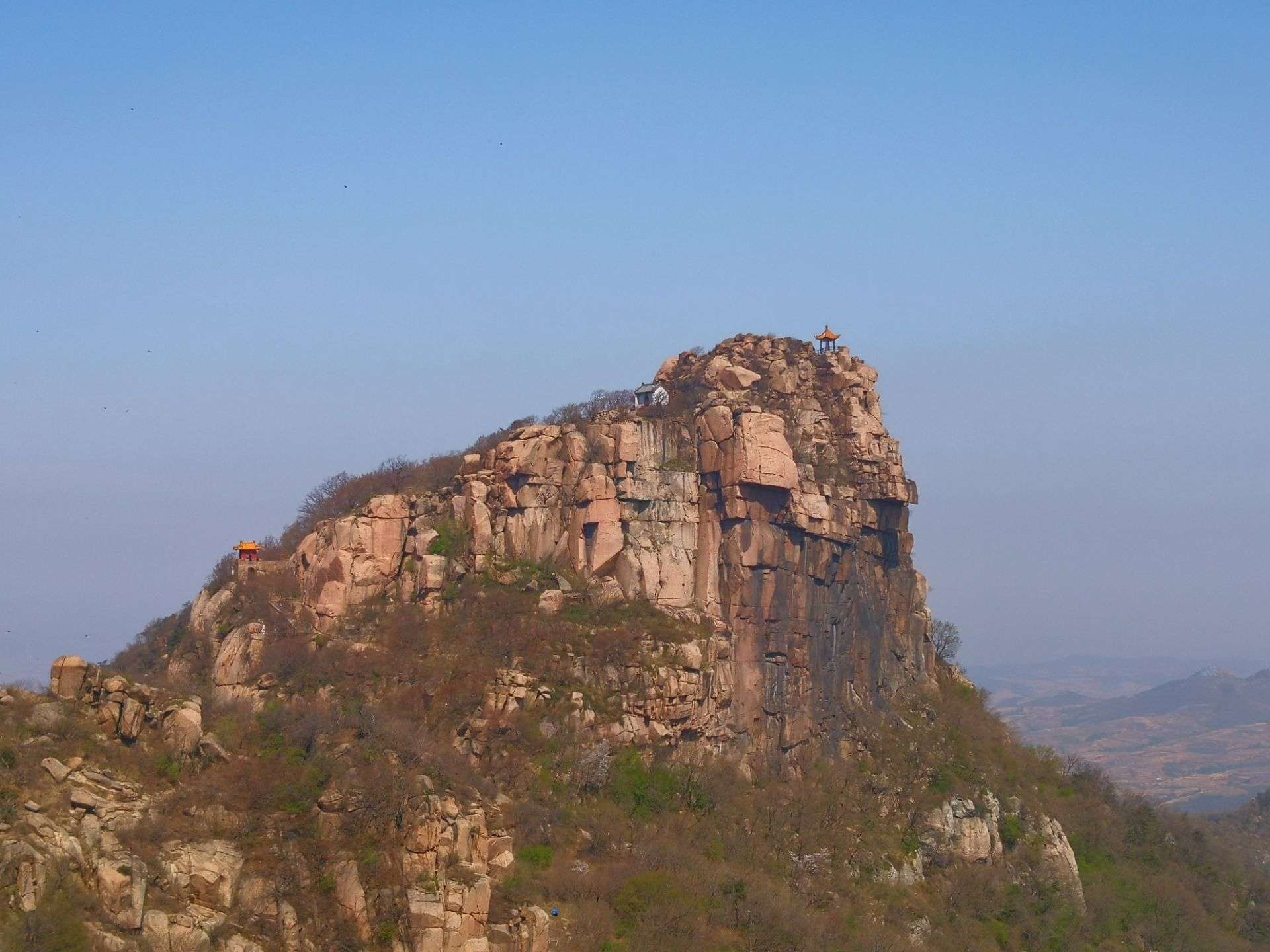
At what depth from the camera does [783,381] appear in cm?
7306

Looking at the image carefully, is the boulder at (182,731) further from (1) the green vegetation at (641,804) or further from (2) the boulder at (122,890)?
(2) the boulder at (122,890)

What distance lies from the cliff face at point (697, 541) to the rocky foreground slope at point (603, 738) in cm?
13

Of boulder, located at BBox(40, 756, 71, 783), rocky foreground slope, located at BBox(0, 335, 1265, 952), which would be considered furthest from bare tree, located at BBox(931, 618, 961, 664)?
boulder, located at BBox(40, 756, 71, 783)

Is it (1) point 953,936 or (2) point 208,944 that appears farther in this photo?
(1) point 953,936

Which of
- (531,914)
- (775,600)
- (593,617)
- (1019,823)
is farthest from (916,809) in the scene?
(531,914)

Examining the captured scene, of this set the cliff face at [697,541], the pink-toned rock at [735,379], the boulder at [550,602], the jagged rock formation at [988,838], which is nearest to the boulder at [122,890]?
the cliff face at [697,541]

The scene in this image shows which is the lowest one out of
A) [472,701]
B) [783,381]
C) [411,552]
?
[472,701]

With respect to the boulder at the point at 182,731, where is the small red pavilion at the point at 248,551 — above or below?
above

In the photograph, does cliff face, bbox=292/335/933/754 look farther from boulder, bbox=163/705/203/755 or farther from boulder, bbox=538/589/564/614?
boulder, bbox=163/705/203/755

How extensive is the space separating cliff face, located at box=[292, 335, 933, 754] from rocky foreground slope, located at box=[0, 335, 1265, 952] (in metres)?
0.13

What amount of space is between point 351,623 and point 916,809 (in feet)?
74.2

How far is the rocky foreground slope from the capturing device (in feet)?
159

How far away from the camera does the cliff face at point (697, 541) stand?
65.8m

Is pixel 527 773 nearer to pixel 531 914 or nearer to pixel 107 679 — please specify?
pixel 531 914
